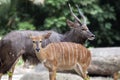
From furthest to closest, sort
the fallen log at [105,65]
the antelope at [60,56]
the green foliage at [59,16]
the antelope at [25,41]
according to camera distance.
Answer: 1. the green foliage at [59,16]
2. the fallen log at [105,65]
3. the antelope at [25,41]
4. the antelope at [60,56]

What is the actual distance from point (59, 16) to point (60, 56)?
9.30 m

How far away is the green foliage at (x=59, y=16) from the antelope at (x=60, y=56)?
8.60 meters

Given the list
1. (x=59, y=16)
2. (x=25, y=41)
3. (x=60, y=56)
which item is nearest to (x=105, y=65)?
(x=25, y=41)

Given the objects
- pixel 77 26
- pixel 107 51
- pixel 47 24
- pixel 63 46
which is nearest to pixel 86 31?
pixel 77 26

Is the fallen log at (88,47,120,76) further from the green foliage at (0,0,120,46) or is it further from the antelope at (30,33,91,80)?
the green foliage at (0,0,120,46)

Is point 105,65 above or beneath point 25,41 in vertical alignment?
beneath

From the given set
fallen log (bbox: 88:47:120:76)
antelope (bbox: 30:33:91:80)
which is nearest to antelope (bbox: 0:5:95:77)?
antelope (bbox: 30:33:91:80)

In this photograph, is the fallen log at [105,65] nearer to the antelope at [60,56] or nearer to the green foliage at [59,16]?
the antelope at [60,56]

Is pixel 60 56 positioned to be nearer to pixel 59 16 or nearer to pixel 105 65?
pixel 105 65

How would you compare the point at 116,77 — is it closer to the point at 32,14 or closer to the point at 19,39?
the point at 19,39

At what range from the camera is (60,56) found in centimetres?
769

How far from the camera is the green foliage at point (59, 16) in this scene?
662 inches

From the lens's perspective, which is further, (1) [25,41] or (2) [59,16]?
(2) [59,16]

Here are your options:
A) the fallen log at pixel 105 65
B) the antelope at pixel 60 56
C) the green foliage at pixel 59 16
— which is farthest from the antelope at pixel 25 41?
the green foliage at pixel 59 16
